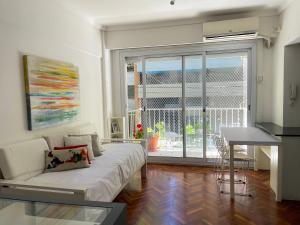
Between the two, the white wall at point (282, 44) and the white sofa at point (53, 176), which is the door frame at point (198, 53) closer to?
the white wall at point (282, 44)

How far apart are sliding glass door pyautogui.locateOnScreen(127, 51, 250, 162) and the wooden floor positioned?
0.99 metres

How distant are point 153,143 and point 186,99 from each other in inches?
46.4

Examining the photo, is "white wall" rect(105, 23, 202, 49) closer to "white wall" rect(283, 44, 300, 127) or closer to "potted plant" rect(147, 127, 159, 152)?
"white wall" rect(283, 44, 300, 127)

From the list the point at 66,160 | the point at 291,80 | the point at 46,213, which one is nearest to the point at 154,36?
the point at 291,80

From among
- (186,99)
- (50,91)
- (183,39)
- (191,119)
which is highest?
(183,39)

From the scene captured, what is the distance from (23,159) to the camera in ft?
7.54

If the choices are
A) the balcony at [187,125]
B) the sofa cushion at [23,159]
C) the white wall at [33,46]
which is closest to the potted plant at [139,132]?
the balcony at [187,125]

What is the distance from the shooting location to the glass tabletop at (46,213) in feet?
3.37

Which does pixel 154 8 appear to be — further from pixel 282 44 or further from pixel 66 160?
pixel 66 160

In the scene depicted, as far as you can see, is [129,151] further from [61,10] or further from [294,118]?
[294,118]

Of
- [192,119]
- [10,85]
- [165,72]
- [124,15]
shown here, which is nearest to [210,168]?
[192,119]

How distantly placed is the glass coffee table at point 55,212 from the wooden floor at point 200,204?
152 centimetres

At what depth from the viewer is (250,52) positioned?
3.98 metres

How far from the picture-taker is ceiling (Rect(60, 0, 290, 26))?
10.6 feet
